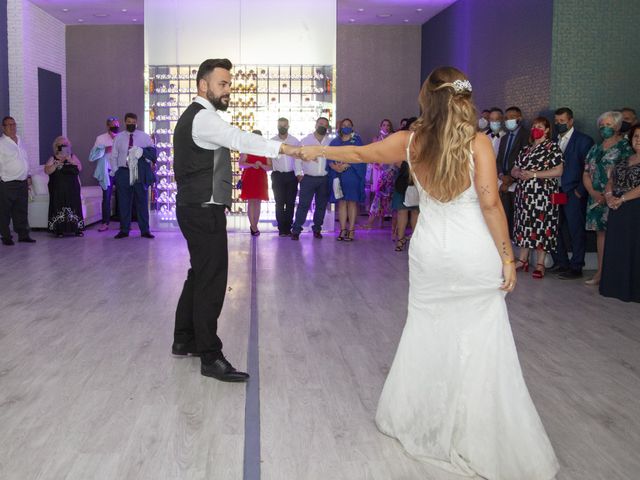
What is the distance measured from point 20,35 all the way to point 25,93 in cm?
90

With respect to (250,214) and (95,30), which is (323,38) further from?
(95,30)

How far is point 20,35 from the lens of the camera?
13.0 metres

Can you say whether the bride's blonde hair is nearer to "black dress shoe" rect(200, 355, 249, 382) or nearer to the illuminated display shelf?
"black dress shoe" rect(200, 355, 249, 382)

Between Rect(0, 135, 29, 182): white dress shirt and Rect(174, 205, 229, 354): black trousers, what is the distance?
6695mm

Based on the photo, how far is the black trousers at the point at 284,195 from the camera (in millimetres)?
11703

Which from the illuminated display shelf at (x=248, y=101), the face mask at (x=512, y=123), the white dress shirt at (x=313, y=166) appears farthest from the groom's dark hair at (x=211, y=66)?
the illuminated display shelf at (x=248, y=101)

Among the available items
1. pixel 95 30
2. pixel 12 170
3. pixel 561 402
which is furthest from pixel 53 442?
pixel 95 30

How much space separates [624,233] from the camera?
6.92 metres

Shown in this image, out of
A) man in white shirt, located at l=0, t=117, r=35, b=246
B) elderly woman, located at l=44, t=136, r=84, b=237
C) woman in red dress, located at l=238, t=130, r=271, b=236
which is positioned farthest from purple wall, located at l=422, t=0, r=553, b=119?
man in white shirt, located at l=0, t=117, r=35, b=246

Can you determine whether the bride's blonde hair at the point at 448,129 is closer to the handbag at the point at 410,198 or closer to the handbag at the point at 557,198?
the handbag at the point at 557,198

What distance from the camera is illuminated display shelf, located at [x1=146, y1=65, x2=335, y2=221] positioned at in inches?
493

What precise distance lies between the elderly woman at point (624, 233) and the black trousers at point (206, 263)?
3.90 metres

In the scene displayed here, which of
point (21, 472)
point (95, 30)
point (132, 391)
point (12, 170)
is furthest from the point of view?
point (95, 30)

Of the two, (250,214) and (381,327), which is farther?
(250,214)
